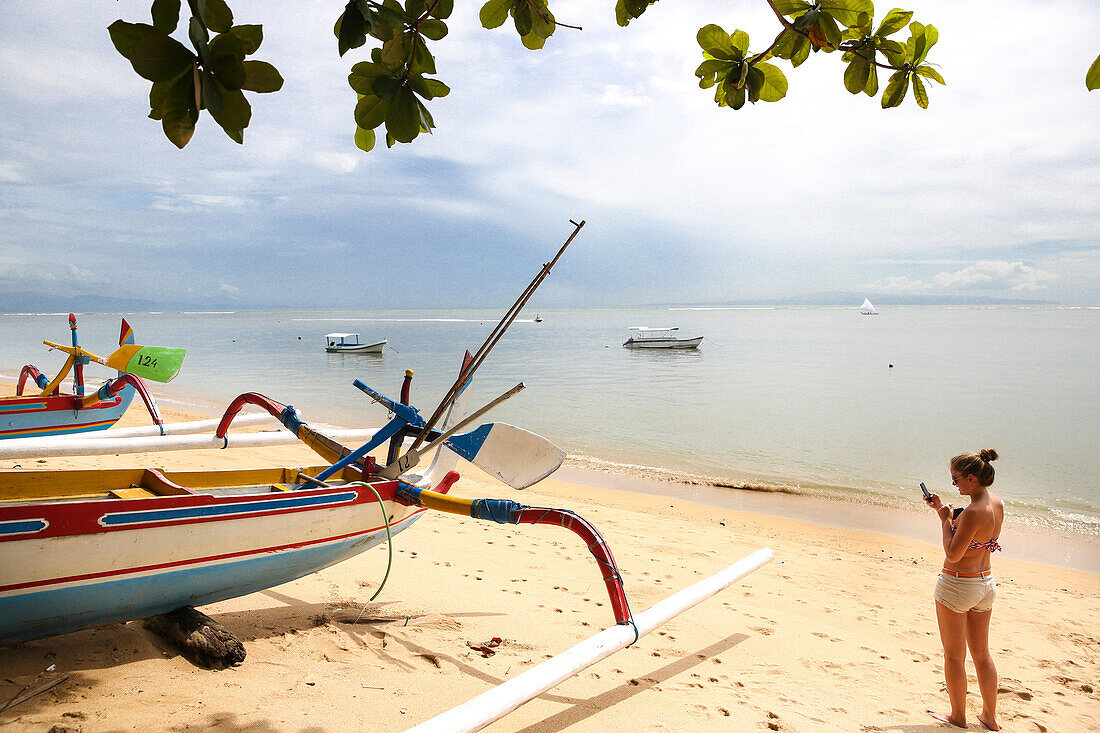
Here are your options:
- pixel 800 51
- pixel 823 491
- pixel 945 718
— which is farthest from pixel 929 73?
pixel 823 491

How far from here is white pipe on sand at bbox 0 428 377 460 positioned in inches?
190

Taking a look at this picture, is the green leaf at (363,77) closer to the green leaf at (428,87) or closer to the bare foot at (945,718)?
the green leaf at (428,87)

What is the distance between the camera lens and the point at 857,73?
209 cm

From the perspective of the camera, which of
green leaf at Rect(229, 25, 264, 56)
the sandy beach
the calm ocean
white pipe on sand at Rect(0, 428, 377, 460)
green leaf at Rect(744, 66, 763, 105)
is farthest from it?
the calm ocean

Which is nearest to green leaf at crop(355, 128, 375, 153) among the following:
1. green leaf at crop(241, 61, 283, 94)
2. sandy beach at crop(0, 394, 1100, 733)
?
green leaf at crop(241, 61, 283, 94)

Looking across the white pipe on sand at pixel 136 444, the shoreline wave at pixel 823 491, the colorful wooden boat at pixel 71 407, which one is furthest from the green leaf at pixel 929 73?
the colorful wooden boat at pixel 71 407

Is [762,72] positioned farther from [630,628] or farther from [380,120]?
[630,628]

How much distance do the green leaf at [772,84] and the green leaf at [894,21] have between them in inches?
12.3

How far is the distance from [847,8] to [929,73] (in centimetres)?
55

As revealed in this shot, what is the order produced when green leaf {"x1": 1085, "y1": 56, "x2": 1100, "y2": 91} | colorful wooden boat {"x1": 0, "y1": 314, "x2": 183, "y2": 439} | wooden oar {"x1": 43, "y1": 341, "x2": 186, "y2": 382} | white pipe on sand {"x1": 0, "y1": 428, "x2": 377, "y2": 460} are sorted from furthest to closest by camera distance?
colorful wooden boat {"x1": 0, "y1": 314, "x2": 183, "y2": 439}
wooden oar {"x1": 43, "y1": 341, "x2": 186, "y2": 382}
white pipe on sand {"x1": 0, "y1": 428, "x2": 377, "y2": 460}
green leaf {"x1": 1085, "y1": 56, "x2": 1100, "y2": 91}

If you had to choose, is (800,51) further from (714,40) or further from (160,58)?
(160,58)

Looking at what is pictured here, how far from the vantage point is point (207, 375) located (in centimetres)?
3045

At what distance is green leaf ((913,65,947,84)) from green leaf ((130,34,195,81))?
2.10 m

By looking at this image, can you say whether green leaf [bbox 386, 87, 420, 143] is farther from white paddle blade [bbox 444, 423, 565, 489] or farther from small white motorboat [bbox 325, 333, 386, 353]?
small white motorboat [bbox 325, 333, 386, 353]
